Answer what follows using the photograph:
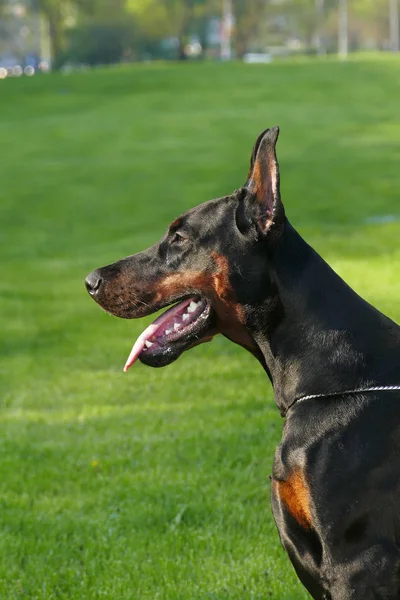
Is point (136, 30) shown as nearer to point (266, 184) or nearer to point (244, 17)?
point (244, 17)

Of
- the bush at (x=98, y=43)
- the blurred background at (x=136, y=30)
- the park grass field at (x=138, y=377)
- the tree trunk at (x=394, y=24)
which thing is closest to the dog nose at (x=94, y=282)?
the park grass field at (x=138, y=377)

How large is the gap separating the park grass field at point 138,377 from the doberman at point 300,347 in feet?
4.58

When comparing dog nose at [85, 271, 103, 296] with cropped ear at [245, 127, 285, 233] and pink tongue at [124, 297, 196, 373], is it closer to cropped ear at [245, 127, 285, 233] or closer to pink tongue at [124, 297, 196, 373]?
pink tongue at [124, 297, 196, 373]

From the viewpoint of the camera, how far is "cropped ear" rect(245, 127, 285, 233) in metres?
4.09

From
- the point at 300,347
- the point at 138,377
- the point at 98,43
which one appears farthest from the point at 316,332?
the point at 98,43

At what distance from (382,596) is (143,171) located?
21.6 meters

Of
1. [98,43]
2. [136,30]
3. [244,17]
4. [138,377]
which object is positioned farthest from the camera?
[244,17]

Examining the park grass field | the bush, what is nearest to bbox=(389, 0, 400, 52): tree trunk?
the bush

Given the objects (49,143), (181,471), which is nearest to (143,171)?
(49,143)

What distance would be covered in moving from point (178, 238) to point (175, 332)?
0.39 m

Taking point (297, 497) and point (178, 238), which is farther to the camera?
point (178, 238)

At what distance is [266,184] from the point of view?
163 inches

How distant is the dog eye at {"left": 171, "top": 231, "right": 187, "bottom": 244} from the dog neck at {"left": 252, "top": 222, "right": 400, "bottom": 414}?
426mm

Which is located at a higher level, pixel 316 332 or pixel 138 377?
pixel 316 332
